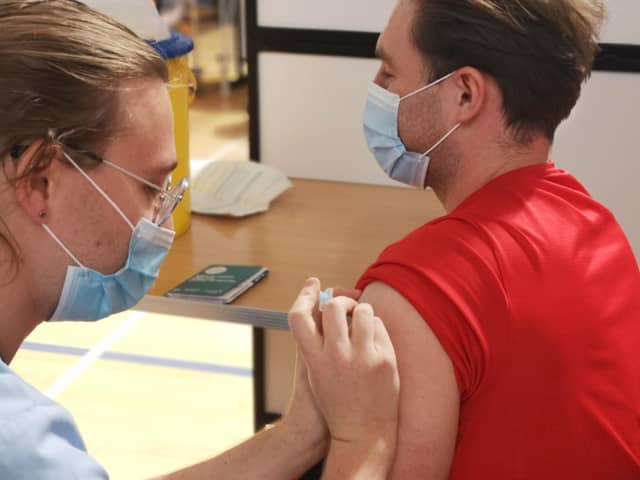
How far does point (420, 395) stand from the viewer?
118 cm

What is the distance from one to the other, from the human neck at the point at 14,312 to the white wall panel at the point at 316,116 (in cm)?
134

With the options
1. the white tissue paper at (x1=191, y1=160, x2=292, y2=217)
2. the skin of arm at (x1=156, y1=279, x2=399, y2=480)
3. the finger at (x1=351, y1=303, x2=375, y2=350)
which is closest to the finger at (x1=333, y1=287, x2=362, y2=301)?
the skin of arm at (x1=156, y1=279, x2=399, y2=480)

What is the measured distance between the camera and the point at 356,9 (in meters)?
2.34

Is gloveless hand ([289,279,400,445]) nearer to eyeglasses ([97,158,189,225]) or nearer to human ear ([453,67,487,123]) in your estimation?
eyeglasses ([97,158,189,225])

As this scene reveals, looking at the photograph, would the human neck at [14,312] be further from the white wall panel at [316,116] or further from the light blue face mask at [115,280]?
the white wall panel at [316,116]

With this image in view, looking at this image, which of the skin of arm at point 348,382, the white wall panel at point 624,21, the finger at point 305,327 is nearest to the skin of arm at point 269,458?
the skin of arm at point 348,382

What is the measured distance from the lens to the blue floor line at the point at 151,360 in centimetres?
319

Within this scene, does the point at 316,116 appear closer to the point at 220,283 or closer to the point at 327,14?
the point at 327,14

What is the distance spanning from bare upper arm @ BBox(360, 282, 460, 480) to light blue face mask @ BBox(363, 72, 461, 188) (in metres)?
0.38

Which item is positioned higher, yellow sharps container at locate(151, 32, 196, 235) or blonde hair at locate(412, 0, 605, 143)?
blonde hair at locate(412, 0, 605, 143)

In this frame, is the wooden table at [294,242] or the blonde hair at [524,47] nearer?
the blonde hair at [524,47]

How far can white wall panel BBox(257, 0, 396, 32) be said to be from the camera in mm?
2332

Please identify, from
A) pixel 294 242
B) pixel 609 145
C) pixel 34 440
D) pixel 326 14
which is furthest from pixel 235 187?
pixel 34 440

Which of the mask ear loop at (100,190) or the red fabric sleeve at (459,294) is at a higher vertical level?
the mask ear loop at (100,190)
